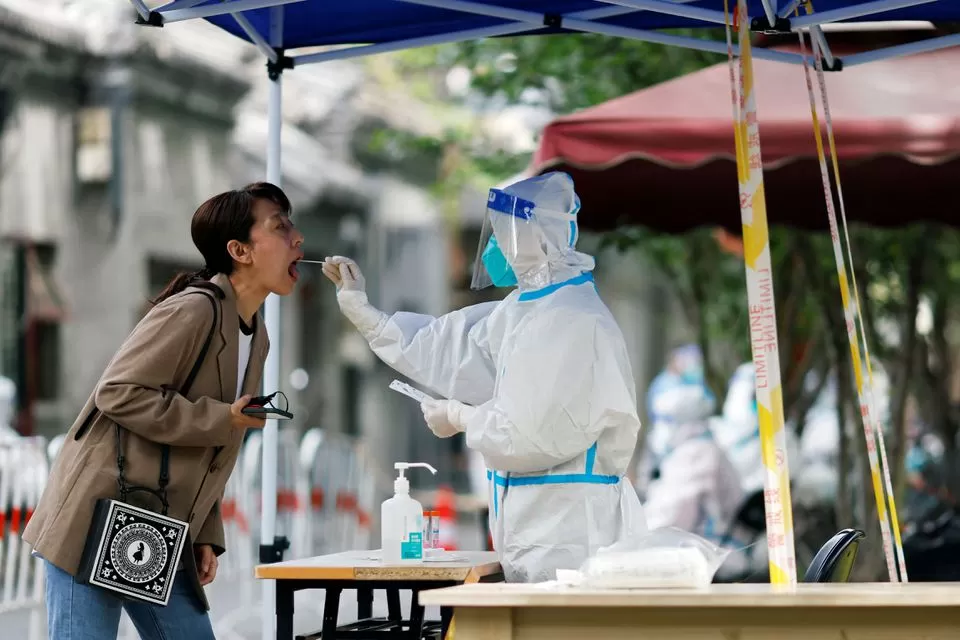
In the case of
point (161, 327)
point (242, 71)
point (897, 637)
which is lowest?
point (897, 637)

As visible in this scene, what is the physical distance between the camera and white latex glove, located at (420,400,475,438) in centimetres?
416

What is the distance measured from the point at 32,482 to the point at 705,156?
11.0ft

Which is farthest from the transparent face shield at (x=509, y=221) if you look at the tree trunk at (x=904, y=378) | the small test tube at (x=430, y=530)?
the tree trunk at (x=904, y=378)

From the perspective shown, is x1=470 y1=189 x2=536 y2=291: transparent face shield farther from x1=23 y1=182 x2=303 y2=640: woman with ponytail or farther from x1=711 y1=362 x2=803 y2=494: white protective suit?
x1=711 y1=362 x2=803 y2=494: white protective suit

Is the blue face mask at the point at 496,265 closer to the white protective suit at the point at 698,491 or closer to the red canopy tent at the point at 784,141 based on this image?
the red canopy tent at the point at 784,141

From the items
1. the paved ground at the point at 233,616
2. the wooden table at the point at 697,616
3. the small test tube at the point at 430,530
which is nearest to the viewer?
the wooden table at the point at 697,616

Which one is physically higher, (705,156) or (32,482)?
(705,156)

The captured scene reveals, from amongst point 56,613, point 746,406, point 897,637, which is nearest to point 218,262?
point 56,613

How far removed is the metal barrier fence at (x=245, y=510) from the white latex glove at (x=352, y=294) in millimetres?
1388

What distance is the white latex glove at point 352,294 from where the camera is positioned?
15.3 feet

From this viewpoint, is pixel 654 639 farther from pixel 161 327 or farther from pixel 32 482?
pixel 32 482

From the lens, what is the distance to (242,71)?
18.1 meters

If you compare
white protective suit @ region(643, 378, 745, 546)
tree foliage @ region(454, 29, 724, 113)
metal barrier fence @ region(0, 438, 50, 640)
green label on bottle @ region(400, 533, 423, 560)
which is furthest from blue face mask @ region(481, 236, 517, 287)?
tree foliage @ region(454, 29, 724, 113)

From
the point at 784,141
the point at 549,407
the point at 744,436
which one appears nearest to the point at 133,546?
the point at 549,407
